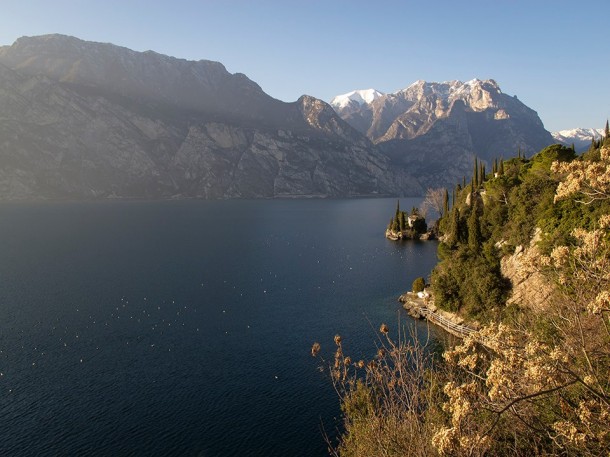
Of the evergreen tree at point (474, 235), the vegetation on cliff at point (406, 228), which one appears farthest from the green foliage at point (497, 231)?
the vegetation on cliff at point (406, 228)

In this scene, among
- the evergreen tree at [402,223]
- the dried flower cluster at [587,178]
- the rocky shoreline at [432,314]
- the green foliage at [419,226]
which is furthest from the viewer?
the green foliage at [419,226]

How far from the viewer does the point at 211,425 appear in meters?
39.2

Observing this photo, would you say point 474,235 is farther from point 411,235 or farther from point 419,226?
point 419,226

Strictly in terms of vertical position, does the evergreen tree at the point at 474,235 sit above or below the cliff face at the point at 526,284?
above

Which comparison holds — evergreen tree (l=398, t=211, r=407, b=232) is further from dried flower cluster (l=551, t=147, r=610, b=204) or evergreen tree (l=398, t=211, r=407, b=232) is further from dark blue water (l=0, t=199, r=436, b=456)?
dried flower cluster (l=551, t=147, r=610, b=204)

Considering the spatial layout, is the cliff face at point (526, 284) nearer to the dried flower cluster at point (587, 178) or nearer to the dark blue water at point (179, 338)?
the dark blue water at point (179, 338)

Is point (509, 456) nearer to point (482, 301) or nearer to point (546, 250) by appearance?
point (546, 250)

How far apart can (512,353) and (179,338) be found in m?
53.9

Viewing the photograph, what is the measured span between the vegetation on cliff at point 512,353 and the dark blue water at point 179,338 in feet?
22.7

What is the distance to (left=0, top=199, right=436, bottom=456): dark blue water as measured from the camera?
38.5 metres

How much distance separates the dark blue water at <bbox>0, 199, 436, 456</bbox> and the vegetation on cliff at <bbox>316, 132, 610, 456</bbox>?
6915mm

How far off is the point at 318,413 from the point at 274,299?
36.1 metres

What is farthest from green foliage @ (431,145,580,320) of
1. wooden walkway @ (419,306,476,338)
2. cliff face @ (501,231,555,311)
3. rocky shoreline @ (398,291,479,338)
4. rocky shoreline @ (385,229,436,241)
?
rocky shoreline @ (385,229,436,241)

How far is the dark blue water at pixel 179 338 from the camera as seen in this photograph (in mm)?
38500
